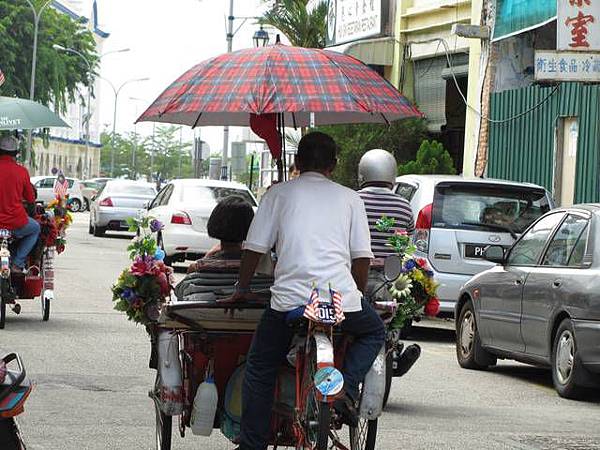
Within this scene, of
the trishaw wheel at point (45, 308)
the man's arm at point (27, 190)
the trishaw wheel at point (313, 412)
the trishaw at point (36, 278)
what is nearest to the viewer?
the trishaw wheel at point (313, 412)

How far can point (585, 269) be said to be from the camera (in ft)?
38.8

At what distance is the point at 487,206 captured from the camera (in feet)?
53.0

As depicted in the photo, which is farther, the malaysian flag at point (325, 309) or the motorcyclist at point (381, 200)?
the motorcyclist at point (381, 200)

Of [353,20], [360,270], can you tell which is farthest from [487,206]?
[353,20]

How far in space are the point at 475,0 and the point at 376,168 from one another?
17.8 metres

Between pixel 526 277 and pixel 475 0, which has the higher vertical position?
pixel 475 0

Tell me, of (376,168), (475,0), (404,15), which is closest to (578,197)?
(475,0)

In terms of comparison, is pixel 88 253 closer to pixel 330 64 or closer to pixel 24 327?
pixel 24 327

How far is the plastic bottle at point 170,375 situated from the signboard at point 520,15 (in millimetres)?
16827

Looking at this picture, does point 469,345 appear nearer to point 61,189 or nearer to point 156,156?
point 61,189

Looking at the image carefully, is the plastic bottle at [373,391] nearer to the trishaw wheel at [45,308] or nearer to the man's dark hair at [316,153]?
the man's dark hair at [316,153]

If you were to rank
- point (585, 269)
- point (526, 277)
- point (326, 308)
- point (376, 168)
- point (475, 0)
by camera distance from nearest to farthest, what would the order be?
point (326, 308) < point (376, 168) < point (585, 269) < point (526, 277) < point (475, 0)

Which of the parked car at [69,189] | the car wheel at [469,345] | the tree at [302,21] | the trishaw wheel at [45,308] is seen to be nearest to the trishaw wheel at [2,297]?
the trishaw wheel at [45,308]

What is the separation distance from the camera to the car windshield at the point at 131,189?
3905cm
